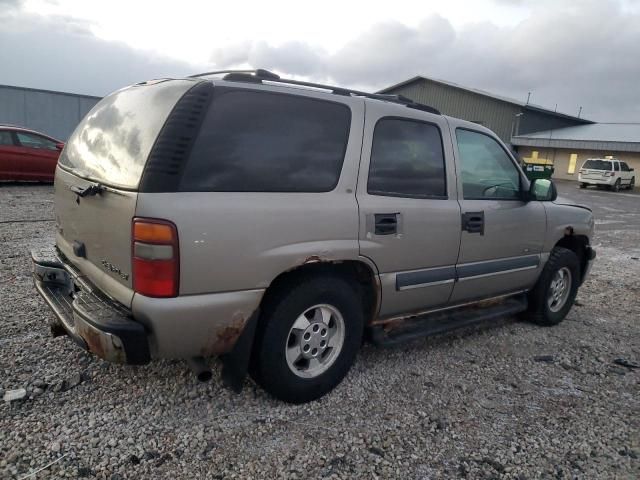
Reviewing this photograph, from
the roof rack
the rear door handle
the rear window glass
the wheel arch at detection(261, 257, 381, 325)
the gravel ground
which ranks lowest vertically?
the gravel ground

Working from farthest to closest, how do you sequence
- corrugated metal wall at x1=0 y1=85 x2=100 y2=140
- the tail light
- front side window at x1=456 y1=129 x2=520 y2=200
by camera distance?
1. corrugated metal wall at x1=0 y1=85 x2=100 y2=140
2. front side window at x1=456 y1=129 x2=520 y2=200
3. the tail light

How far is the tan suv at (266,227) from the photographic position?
2.29 m

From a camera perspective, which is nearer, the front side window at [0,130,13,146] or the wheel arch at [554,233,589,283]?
the wheel arch at [554,233,589,283]

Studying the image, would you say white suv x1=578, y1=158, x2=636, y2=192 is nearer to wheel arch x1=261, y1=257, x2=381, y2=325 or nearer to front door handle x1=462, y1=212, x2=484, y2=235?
front door handle x1=462, y1=212, x2=484, y2=235

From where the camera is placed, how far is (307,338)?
2.86 meters

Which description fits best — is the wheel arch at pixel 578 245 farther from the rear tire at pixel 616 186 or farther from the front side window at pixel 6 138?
the rear tire at pixel 616 186

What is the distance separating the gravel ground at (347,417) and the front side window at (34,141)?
8387 mm

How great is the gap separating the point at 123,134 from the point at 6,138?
33.1 feet

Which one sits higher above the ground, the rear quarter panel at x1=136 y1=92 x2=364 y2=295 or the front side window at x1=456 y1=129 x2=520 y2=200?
the front side window at x1=456 y1=129 x2=520 y2=200

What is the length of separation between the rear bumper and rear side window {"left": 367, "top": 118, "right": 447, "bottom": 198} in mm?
1579

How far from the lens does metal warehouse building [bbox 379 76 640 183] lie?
31.8 meters

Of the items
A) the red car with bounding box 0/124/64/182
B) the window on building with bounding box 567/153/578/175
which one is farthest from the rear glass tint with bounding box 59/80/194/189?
the window on building with bounding box 567/153/578/175

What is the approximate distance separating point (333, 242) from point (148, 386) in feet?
4.81

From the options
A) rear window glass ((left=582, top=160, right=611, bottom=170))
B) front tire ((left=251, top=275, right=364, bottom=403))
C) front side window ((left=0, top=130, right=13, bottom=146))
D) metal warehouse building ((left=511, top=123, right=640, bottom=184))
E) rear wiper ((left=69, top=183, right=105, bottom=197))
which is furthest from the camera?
metal warehouse building ((left=511, top=123, right=640, bottom=184))
